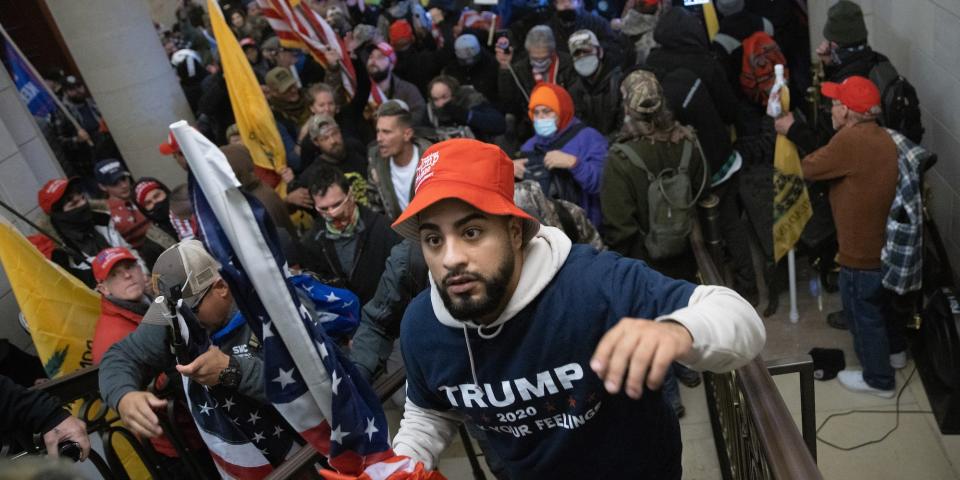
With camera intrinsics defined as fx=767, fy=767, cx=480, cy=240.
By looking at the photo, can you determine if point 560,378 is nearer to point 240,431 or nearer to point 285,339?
point 285,339

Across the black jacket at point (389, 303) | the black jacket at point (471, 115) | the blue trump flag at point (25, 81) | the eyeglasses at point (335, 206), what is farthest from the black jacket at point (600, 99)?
the blue trump flag at point (25, 81)

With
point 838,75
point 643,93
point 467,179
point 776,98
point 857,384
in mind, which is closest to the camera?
point 467,179

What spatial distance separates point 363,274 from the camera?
4.66 metres

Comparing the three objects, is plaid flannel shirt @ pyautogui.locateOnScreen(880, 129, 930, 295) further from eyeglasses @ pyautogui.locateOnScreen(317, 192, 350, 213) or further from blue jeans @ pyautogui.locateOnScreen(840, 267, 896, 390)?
eyeglasses @ pyautogui.locateOnScreen(317, 192, 350, 213)

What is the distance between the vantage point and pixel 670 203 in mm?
4641

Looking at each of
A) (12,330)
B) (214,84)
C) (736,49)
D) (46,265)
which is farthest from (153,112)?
(736,49)

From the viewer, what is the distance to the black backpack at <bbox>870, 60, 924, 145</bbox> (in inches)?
192

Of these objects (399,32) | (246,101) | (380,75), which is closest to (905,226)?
(380,75)

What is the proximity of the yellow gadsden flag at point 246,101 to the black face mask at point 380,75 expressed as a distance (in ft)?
4.31

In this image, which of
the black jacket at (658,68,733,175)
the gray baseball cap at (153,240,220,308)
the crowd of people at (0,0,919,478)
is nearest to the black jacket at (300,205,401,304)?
the crowd of people at (0,0,919,478)

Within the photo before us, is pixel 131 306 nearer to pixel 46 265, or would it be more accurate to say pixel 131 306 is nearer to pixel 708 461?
pixel 46 265

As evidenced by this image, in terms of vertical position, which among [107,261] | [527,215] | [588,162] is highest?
[527,215]

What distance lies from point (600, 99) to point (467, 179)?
4.76 m

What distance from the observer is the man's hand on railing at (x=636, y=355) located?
1.61 metres
